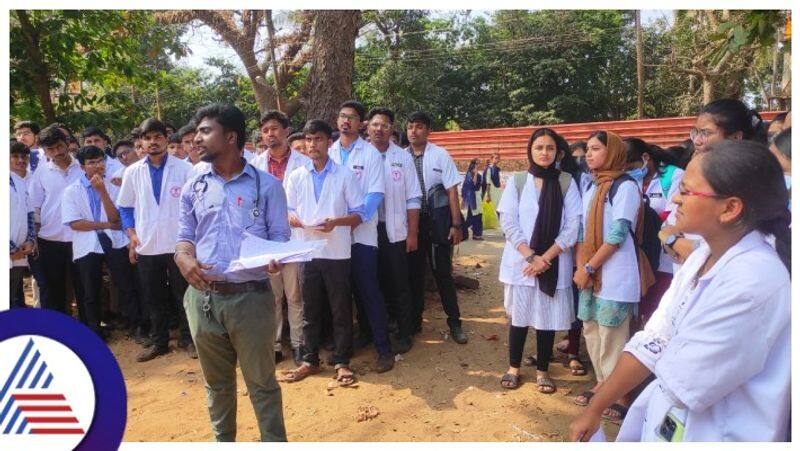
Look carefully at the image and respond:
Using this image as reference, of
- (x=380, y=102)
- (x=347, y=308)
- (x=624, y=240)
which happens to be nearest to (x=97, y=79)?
(x=347, y=308)

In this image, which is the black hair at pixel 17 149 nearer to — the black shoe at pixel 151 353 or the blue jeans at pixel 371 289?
the black shoe at pixel 151 353

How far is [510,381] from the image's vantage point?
3.77 m

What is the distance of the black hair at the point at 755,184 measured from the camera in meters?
1.48

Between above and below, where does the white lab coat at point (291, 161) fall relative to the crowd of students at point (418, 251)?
above

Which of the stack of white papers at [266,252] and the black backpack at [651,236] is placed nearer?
the stack of white papers at [266,252]

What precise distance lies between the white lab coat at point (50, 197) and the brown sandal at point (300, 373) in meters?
2.51

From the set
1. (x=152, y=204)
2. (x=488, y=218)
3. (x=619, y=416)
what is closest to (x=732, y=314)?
(x=619, y=416)

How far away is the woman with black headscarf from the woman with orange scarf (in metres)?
0.24

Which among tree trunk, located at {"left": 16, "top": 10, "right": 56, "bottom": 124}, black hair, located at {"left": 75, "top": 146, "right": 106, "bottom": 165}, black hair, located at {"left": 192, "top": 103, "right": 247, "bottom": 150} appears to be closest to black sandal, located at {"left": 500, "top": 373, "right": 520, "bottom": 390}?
black hair, located at {"left": 192, "top": 103, "right": 247, "bottom": 150}

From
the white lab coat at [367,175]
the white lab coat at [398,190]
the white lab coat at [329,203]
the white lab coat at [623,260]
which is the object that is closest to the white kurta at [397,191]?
the white lab coat at [398,190]

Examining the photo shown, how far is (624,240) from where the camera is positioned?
3268mm

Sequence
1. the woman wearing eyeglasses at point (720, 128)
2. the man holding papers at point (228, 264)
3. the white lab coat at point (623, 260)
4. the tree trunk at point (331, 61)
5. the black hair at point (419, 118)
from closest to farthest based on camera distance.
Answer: the man holding papers at point (228, 264), the woman wearing eyeglasses at point (720, 128), the white lab coat at point (623, 260), the black hair at point (419, 118), the tree trunk at point (331, 61)

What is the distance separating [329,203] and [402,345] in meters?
1.39

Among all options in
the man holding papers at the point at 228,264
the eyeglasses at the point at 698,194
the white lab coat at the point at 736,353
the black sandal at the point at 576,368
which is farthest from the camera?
the black sandal at the point at 576,368
